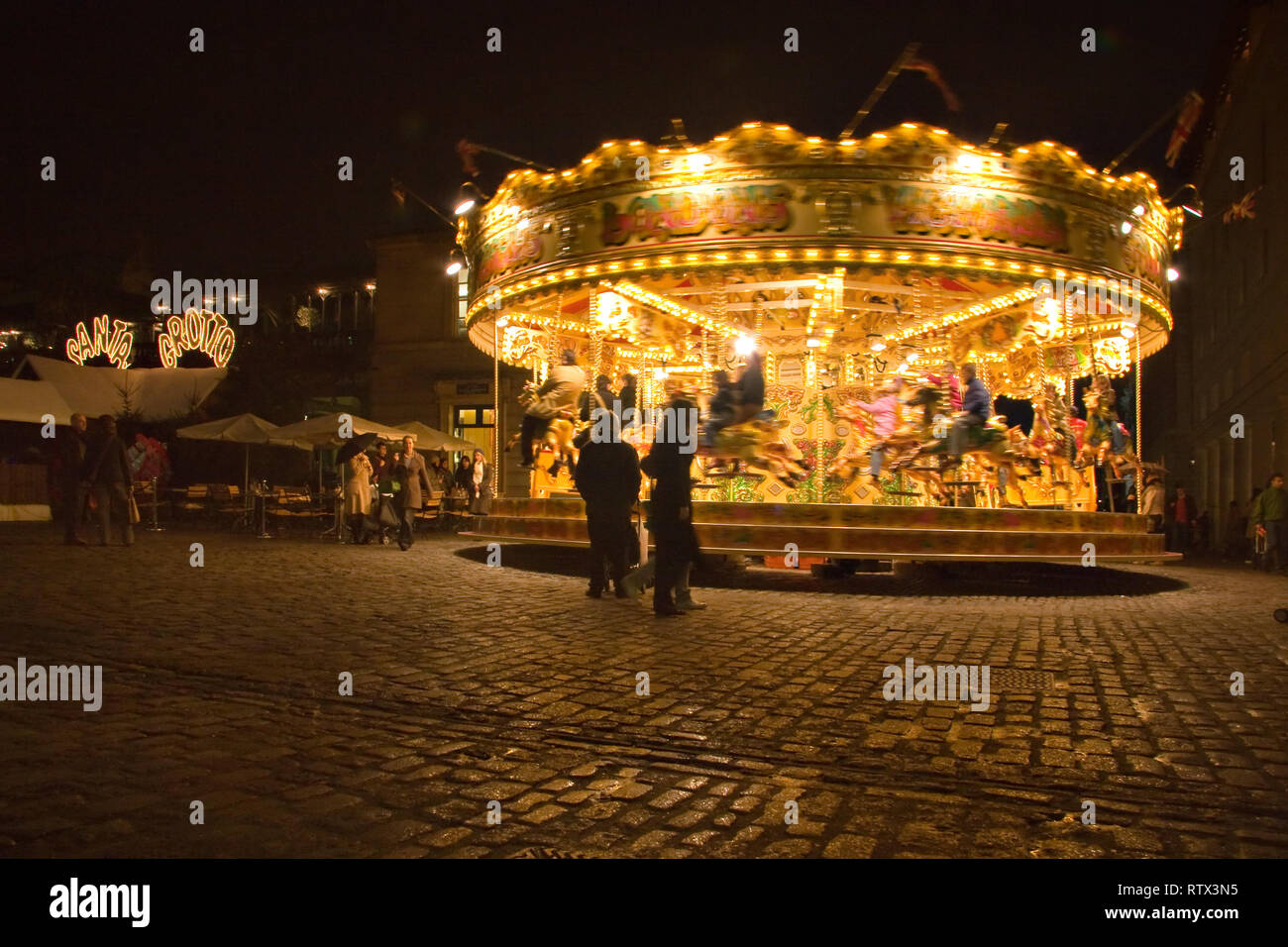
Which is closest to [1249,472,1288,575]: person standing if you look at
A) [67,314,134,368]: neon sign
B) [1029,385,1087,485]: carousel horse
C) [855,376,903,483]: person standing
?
[1029,385,1087,485]: carousel horse

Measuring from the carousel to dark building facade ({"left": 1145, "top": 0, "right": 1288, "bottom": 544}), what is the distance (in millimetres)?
3765

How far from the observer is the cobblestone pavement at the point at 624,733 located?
10.9 feet

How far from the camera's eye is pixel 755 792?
12.4 ft

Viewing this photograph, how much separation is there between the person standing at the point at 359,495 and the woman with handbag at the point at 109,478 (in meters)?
3.78

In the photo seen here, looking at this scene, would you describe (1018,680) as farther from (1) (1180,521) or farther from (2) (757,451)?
(1) (1180,521)

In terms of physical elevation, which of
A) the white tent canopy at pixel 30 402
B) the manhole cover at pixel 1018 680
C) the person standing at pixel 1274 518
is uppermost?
the white tent canopy at pixel 30 402

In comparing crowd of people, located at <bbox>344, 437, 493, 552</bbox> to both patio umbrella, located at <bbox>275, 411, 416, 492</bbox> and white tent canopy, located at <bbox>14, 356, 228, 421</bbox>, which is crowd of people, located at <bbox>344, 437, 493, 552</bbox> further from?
white tent canopy, located at <bbox>14, 356, 228, 421</bbox>

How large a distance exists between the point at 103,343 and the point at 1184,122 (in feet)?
101

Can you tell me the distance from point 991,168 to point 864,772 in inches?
422

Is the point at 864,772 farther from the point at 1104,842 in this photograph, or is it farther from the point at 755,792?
the point at 1104,842

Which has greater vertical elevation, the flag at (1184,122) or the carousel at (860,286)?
the flag at (1184,122)

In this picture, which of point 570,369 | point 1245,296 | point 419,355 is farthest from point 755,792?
point 419,355

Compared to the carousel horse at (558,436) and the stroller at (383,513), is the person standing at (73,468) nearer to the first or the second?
the stroller at (383,513)

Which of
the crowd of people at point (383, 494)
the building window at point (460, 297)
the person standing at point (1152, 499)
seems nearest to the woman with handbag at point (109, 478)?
the crowd of people at point (383, 494)
